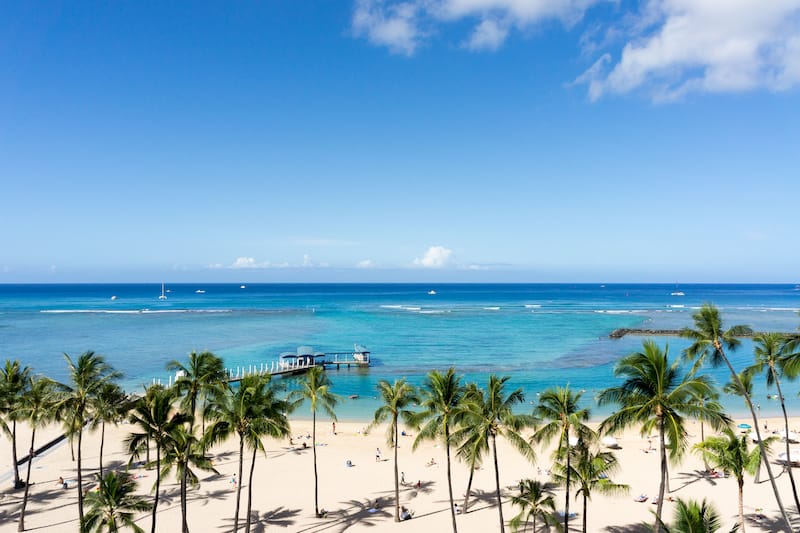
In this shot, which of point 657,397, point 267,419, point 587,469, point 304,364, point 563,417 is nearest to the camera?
point 657,397

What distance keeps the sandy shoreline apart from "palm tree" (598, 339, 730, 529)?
25.2ft

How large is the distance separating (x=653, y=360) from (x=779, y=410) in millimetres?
44907

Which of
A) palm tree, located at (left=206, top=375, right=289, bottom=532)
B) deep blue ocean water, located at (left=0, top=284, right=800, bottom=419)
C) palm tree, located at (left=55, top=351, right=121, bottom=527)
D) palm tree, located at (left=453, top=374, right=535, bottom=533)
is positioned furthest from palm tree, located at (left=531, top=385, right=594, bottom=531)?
deep blue ocean water, located at (left=0, top=284, right=800, bottom=419)

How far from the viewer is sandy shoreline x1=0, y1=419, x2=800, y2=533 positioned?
26.4 metres

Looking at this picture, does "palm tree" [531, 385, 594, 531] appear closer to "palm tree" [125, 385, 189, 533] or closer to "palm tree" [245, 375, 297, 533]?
"palm tree" [245, 375, 297, 533]

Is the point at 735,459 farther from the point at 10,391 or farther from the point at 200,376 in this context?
the point at 10,391

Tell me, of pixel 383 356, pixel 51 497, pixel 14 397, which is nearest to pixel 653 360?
pixel 14 397

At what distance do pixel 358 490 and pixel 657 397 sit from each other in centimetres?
2072

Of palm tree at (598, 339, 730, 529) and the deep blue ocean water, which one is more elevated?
palm tree at (598, 339, 730, 529)

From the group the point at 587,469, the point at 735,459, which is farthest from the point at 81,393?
the point at 735,459

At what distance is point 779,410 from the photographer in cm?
4975

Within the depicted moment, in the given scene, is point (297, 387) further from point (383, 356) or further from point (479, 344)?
point (479, 344)

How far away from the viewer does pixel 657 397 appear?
18016 millimetres

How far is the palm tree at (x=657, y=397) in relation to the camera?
17547 millimetres
